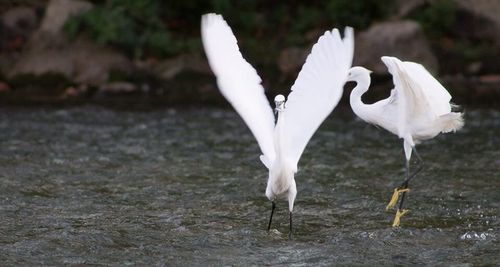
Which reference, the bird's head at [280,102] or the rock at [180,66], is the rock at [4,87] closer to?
the rock at [180,66]

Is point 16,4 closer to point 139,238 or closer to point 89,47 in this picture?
point 89,47

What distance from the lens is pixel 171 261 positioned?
700 centimetres

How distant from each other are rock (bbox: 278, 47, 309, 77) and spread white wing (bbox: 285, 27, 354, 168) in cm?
942

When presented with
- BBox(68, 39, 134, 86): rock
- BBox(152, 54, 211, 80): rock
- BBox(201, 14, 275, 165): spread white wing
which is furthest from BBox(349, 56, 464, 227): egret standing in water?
BBox(68, 39, 134, 86): rock

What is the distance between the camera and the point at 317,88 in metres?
7.21

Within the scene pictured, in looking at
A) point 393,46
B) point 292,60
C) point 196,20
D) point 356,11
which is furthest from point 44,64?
point 393,46

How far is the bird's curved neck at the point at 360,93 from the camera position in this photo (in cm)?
859

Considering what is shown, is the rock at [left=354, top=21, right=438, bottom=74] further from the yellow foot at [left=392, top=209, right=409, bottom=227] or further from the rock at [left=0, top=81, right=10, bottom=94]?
the yellow foot at [left=392, top=209, right=409, bottom=227]

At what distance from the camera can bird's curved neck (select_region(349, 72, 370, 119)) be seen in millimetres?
8594

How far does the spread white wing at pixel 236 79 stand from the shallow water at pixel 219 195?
100 centimetres

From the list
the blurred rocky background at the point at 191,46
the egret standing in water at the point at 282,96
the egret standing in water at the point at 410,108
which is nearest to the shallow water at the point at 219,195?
the egret standing in water at the point at 410,108

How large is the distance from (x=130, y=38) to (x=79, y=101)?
193cm

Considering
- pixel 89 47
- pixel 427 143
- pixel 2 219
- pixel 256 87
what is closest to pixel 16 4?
pixel 89 47

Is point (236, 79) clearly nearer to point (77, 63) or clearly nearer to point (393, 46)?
point (393, 46)
